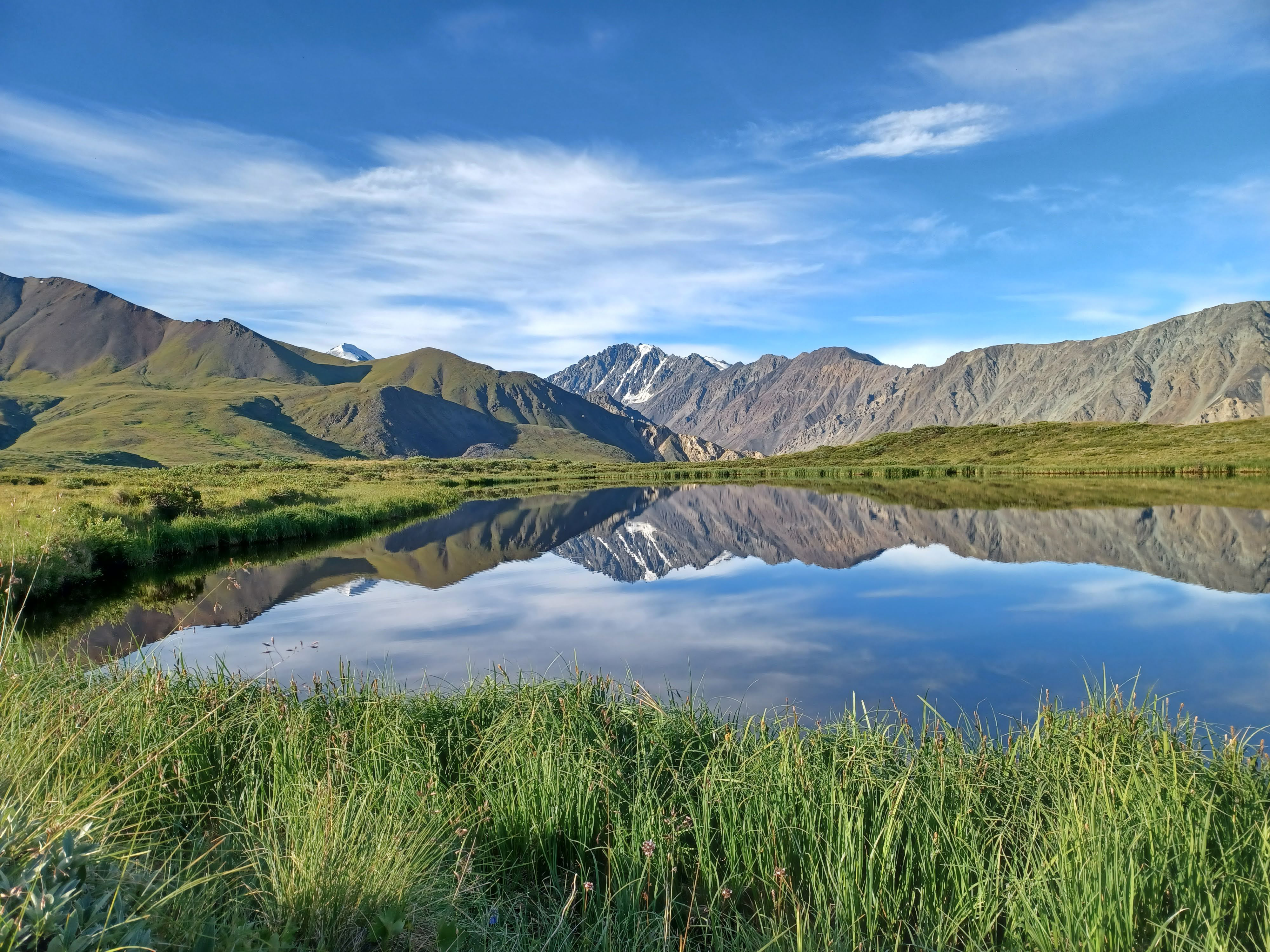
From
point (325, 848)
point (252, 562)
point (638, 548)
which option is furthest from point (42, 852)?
point (638, 548)

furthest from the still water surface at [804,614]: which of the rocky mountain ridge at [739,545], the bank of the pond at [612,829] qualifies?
the bank of the pond at [612,829]

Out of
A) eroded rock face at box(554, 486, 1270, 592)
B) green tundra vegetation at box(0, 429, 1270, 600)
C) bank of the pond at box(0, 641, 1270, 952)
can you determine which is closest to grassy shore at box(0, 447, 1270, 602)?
green tundra vegetation at box(0, 429, 1270, 600)

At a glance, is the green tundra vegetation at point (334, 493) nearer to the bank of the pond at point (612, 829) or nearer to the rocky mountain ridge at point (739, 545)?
the bank of the pond at point (612, 829)

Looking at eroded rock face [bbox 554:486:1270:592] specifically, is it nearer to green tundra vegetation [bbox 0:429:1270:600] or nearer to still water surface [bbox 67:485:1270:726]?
still water surface [bbox 67:485:1270:726]

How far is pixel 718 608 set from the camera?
2077 cm

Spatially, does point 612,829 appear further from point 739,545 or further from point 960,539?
point 960,539

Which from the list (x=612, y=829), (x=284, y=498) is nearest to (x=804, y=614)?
(x=612, y=829)

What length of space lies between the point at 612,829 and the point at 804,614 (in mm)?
14254

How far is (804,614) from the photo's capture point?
1953 cm

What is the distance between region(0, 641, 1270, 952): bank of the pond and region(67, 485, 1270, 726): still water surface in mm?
3556

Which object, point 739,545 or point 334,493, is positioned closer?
point 739,545

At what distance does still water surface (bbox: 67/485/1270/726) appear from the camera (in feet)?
42.3

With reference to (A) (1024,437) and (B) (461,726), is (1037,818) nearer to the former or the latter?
(B) (461,726)

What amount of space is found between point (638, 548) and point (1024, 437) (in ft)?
→ 404
